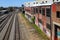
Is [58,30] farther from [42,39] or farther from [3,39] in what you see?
[3,39]

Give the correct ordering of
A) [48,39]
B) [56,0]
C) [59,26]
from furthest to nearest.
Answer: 1. [48,39]
2. [56,0]
3. [59,26]

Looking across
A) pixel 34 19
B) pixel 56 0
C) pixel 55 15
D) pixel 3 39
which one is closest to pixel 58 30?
pixel 55 15

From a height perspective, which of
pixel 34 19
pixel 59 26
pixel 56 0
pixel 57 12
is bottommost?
pixel 34 19

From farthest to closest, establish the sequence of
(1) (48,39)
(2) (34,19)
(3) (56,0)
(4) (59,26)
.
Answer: (2) (34,19), (1) (48,39), (3) (56,0), (4) (59,26)

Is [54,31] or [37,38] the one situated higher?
[54,31]

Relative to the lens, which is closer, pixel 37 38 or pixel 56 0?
pixel 56 0

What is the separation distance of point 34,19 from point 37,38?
101ft

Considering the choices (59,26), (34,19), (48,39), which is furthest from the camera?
(34,19)

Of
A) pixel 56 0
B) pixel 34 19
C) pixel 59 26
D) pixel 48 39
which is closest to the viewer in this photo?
pixel 59 26

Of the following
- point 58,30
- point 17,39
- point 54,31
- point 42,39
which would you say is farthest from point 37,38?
point 58,30

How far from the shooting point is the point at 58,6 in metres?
31.8

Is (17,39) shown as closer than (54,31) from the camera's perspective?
No

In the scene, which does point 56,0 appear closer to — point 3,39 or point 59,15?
point 59,15

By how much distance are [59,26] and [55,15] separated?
3387mm
